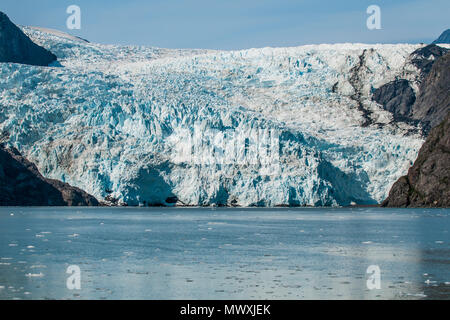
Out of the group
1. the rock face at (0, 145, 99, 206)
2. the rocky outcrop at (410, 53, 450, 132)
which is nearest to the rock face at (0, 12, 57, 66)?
the rock face at (0, 145, 99, 206)

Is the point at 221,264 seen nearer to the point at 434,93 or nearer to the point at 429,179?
the point at 429,179

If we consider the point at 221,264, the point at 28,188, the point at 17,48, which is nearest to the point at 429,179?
the point at 28,188

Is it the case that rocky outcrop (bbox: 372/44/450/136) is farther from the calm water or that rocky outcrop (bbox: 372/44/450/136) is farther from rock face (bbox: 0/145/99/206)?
the calm water

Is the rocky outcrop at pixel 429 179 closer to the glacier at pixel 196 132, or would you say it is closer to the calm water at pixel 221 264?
the glacier at pixel 196 132

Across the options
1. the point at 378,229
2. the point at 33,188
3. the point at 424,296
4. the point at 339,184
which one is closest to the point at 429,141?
the point at 339,184

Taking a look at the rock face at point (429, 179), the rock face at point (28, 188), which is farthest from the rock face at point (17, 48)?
the rock face at point (429, 179)
